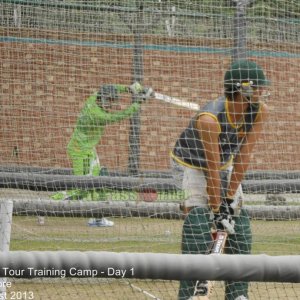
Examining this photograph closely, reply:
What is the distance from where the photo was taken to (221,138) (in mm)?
5566

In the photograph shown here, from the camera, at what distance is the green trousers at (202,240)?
5.31m

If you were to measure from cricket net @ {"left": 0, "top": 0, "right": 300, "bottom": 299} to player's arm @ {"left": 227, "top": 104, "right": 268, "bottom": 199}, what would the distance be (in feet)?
3.70

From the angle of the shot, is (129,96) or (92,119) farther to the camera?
(92,119)

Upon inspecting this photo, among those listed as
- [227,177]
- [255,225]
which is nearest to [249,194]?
[255,225]

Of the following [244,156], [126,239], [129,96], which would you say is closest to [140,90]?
[129,96]

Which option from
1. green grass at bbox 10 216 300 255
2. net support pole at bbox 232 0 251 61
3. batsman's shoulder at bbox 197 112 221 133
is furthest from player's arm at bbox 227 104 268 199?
net support pole at bbox 232 0 251 61

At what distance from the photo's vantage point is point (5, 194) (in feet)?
23.8

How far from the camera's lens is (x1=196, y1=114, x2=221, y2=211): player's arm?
5281mm

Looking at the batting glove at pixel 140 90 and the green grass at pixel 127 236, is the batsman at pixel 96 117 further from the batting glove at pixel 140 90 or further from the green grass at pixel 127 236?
the green grass at pixel 127 236

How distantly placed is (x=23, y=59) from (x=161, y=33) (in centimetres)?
142

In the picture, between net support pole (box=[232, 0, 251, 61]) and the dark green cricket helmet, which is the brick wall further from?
the dark green cricket helmet

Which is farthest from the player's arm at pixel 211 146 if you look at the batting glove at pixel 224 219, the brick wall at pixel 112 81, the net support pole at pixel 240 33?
the brick wall at pixel 112 81

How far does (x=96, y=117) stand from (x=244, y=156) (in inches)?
138

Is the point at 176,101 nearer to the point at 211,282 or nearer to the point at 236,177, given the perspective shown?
the point at 236,177
